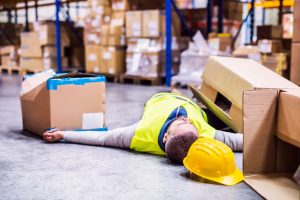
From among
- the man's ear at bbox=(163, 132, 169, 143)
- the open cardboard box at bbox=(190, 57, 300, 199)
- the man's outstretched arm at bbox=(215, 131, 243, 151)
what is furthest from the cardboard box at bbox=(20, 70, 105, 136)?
the open cardboard box at bbox=(190, 57, 300, 199)

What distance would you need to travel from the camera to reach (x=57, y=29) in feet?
31.5

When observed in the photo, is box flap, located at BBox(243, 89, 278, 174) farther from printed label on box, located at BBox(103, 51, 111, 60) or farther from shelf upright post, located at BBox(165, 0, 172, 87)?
printed label on box, located at BBox(103, 51, 111, 60)

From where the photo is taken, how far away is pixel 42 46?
10.2 metres

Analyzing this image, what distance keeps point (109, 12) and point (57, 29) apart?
138 cm

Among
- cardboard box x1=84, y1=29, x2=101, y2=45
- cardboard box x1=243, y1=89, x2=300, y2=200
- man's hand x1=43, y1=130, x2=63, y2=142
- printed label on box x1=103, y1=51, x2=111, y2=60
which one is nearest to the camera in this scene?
cardboard box x1=243, y1=89, x2=300, y2=200

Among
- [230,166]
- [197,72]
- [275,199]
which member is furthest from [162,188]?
[197,72]

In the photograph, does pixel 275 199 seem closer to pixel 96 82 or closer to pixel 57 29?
pixel 96 82

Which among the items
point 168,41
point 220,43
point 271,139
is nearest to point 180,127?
point 271,139

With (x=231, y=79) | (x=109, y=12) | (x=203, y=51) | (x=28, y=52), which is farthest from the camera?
(x=28, y=52)

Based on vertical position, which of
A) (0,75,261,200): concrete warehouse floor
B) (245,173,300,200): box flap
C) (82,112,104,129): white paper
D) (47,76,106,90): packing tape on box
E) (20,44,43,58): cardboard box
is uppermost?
(20,44,43,58): cardboard box

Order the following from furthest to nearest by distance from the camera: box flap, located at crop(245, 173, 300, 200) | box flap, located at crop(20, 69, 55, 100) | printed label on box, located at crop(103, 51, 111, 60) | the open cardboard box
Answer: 1. printed label on box, located at crop(103, 51, 111, 60)
2. box flap, located at crop(20, 69, 55, 100)
3. the open cardboard box
4. box flap, located at crop(245, 173, 300, 200)

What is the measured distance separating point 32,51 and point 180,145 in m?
8.44

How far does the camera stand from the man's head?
8.71 feet

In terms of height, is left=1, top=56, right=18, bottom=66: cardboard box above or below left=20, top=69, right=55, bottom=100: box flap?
below
